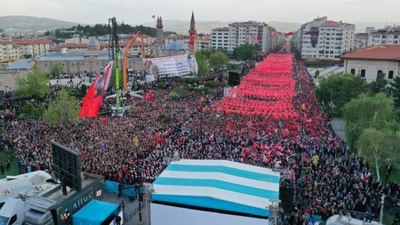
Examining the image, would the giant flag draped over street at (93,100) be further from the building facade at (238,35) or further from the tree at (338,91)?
the building facade at (238,35)

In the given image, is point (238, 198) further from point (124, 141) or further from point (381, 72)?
point (381, 72)

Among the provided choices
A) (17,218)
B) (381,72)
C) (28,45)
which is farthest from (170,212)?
(28,45)

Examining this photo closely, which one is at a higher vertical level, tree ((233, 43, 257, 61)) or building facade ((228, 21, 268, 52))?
building facade ((228, 21, 268, 52))

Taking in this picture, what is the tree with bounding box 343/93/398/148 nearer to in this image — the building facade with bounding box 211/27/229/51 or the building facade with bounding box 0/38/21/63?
the building facade with bounding box 0/38/21/63

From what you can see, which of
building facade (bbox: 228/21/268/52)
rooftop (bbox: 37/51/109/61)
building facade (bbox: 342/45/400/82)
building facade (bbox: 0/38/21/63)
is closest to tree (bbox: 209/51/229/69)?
rooftop (bbox: 37/51/109/61)

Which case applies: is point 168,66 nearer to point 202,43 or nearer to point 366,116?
point 366,116

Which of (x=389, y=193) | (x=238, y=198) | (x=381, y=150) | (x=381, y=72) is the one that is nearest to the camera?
(x=238, y=198)
